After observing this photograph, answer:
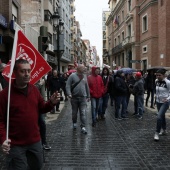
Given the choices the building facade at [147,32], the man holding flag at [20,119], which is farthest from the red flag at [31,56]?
the building facade at [147,32]

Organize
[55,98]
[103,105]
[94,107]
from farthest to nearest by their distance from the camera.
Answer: [103,105]
[94,107]
[55,98]

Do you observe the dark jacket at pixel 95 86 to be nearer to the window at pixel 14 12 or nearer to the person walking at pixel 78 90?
the person walking at pixel 78 90

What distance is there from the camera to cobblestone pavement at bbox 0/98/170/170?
4.87 meters

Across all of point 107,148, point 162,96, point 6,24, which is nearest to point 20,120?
point 107,148

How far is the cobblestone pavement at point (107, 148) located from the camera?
16.0 feet

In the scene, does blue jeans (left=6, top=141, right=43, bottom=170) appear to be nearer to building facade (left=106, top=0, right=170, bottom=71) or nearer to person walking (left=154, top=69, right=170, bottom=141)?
person walking (left=154, top=69, right=170, bottom=141)

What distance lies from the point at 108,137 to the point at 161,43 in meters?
23.1

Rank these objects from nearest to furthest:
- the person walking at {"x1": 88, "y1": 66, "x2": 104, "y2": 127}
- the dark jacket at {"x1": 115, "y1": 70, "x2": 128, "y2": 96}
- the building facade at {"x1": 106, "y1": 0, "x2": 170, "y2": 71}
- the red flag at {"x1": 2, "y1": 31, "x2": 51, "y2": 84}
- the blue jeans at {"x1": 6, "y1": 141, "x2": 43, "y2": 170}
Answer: the blue jeans at {"x1": 6, "y1": 141, "x2": 43, "y2": 170} → the red flag at {"x1": 2, "y1": 31, "x2": 51, "y2": 84} → the person walking at {"x1": 88, "y1": 66, "x2": 104, "y2": 127} → the dark jacket at {"x1": 115, "y1": 70, "x2": 128, "y2": 96} → the building facade at {"x1": 106, "y1": 0, "x2": 170, "y2": 71}

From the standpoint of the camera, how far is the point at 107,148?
595cm

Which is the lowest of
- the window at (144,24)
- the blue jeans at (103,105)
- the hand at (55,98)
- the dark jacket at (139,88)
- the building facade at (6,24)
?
the blue jeans at (103,105)

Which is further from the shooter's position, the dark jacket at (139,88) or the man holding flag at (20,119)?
the dark jacket at (139,88)

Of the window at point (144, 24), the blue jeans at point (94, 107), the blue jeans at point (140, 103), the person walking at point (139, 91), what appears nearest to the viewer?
the blue jeans at point (94, 107)

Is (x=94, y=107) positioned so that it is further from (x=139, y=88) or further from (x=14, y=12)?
(x=14, y=12)

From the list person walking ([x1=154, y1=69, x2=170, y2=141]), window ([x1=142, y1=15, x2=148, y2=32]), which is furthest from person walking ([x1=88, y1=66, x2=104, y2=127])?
window ([x1=142, y1=15, x2=148, y2=32])
